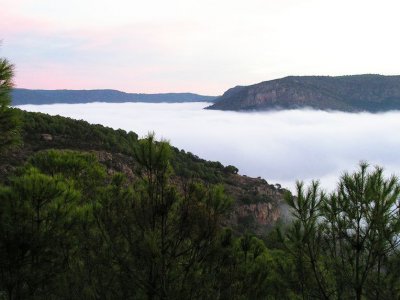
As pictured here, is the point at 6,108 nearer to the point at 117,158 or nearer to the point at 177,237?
the point at 177,237

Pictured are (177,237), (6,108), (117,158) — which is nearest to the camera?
(177,237)

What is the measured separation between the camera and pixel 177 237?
735 cm

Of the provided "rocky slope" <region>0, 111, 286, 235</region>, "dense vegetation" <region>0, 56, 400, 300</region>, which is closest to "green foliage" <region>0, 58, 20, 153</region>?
"dense vegetation" <region>0, 56, 400, 300</region>

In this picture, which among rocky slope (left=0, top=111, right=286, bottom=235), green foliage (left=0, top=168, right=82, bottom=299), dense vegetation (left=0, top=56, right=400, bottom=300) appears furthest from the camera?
rocky slope (left=0, top=111, right=286, bottom=235)

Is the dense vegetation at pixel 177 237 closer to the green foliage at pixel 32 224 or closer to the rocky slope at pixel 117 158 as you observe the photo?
the green foliage at pixel 32 224

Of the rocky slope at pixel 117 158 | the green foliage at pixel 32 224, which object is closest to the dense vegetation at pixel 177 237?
the green foliage at pixel 32 224

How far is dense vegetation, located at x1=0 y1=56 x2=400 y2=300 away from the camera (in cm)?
722

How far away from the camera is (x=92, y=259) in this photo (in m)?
8.70

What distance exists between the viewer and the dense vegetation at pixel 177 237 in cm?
722

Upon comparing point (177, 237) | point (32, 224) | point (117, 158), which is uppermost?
point (177, 237)

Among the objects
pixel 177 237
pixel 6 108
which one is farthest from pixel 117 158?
pixel 177 237

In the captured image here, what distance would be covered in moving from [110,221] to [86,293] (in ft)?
5.09

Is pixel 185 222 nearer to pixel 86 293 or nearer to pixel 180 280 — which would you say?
pixel 180 280

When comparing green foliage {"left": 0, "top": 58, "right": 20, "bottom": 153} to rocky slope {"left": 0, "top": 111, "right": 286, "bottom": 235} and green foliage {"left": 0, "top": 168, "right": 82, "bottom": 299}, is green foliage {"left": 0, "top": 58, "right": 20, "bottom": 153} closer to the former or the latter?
green foliage {"left": 0, "top": 168, "right": 82, "bottom": 299}
